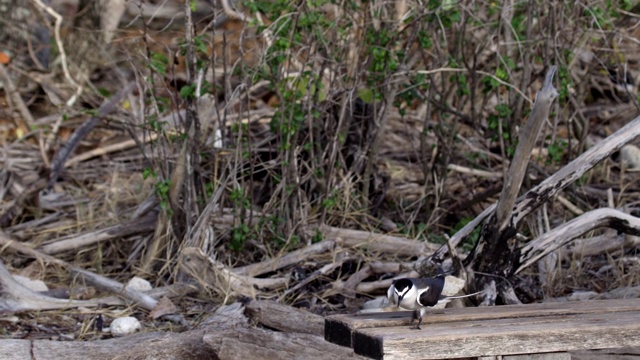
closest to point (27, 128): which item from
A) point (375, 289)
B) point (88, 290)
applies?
point (88, 290)

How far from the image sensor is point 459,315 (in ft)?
11.4

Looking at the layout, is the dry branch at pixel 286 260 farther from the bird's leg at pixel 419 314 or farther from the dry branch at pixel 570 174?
the bird's leg at pixel 419 314

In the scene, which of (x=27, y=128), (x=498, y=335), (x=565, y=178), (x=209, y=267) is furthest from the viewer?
(x=27, y=128)

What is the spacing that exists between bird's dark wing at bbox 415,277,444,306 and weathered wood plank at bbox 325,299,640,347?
10cm

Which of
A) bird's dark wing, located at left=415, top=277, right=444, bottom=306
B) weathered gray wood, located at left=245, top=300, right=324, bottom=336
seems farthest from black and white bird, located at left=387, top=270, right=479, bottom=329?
weathered gray wood, located at left=245, top=300, right=324, bottom=336

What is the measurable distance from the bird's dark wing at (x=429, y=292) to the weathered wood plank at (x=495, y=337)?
0.09m

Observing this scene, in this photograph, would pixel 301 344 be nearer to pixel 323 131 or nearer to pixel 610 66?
Result: pixel 323 131

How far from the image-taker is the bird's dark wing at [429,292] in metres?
3.27

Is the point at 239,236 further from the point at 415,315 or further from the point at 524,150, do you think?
the point at 415,315

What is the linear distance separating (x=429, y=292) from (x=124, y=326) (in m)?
2.27

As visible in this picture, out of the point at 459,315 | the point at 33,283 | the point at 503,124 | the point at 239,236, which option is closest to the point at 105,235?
the point at 33,283

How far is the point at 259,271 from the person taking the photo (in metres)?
5.62

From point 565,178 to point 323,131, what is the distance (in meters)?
2.00

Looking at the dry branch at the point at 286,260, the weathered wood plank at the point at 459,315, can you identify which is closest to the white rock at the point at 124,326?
the dry branch at the point at 286,260
